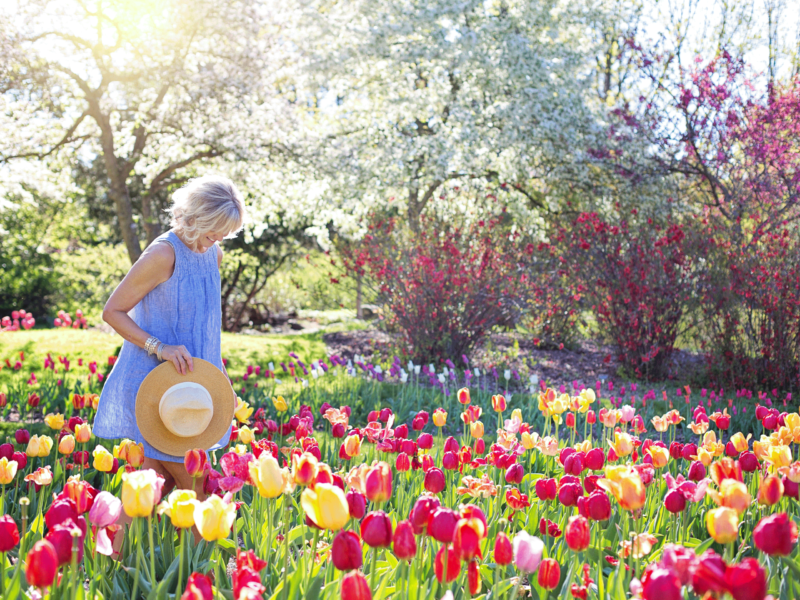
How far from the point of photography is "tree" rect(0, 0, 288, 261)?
24.5ft

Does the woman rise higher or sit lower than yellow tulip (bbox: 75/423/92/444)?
higher

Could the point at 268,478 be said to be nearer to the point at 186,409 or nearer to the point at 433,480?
the point at 433,480

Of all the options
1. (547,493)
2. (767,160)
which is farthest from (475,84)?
(547,493)

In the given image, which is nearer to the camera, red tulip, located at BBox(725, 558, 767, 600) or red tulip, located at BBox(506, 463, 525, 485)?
red tulip, located at BBox(725, 558, 767, 600)

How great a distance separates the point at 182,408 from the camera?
6.64 ft

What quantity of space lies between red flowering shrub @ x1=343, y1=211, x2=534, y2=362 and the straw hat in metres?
4.18

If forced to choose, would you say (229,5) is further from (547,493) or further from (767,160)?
(547,493)

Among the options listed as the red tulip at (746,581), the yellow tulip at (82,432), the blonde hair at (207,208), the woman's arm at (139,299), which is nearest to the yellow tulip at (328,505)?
the red tulip at (746,581)

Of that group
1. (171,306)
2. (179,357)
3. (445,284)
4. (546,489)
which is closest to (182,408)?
(179,357)

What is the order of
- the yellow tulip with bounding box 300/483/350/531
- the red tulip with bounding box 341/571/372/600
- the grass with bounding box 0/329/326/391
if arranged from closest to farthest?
the red tulip with bounding box 341/571/372/600, the yellow tulip with bounding box 300/483/350/531, the grass with bounding box 0/329/326/391

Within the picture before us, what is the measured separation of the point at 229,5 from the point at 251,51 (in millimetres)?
636

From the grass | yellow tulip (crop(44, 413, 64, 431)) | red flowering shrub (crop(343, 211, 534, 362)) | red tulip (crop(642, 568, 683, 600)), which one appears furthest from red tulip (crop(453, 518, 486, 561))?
red flowering shrub (crop(343, 211, 534, 362))

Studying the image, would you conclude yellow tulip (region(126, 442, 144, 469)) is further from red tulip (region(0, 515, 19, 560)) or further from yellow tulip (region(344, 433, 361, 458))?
red tulip (region(0, 515, 19, 560))

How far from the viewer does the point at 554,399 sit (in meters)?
2.59
